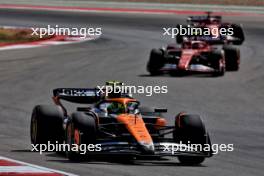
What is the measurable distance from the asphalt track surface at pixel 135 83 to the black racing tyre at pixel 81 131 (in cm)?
17

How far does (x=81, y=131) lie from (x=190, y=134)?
1.61 m

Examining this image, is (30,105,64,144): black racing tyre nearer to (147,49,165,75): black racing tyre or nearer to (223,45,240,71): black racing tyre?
(147,49,165,75): black racing tyre

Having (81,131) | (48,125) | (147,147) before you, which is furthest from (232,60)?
(147,147)

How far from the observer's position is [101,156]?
46.7 feet

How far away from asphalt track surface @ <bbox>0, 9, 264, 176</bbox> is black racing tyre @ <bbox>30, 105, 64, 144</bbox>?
32cm

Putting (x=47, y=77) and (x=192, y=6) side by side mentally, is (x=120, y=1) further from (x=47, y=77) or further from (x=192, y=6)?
(x=47, y=77)

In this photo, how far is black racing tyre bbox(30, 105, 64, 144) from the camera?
15508 mm

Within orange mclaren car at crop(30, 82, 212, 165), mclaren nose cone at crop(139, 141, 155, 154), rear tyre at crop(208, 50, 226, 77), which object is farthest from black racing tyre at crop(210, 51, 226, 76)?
mclaren nose cone at crop(139, 141, 155, 154)

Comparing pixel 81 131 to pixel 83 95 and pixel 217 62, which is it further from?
pixel 217 62

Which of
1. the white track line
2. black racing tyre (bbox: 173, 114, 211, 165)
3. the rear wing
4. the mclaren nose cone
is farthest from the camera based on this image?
the rear wing

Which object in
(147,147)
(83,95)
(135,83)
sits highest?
(83,95)

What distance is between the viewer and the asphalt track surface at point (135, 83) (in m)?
14.1

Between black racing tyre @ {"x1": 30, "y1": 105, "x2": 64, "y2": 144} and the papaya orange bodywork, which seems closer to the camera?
the papaya orange bodywork

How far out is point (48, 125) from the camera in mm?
15523
